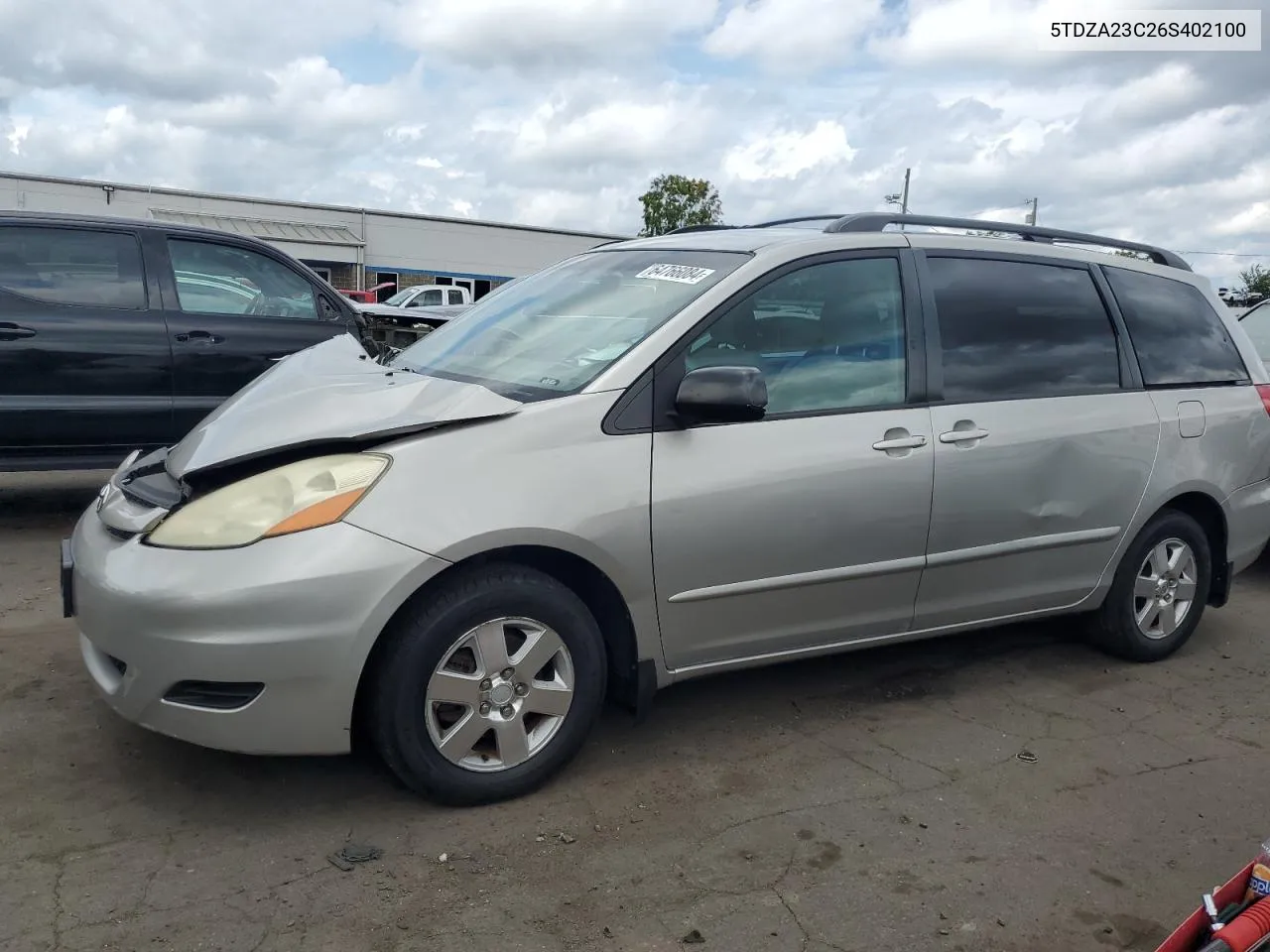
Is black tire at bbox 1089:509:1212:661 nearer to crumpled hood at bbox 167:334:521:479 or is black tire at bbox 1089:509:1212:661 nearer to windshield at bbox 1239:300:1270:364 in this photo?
crumpled hood at bbox 167:334:521:479

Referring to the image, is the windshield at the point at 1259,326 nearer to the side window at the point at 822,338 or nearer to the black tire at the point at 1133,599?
the black tire at the point at 1133,599

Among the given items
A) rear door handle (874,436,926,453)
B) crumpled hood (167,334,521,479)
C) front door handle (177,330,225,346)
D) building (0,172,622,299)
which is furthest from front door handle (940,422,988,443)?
building (0,172,622,299)

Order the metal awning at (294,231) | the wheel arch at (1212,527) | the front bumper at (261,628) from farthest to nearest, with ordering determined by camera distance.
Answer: the metal awning at (294,231) < the wheel arch at (1212,527) < the front bumper at (261,628)

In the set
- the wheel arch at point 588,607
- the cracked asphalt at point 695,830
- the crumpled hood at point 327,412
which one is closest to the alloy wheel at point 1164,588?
the cracked asphalt at point 695,830

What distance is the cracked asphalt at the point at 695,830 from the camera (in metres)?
2.48

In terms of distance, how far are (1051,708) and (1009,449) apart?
3.32 feet

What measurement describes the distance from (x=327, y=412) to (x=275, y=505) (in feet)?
1.27

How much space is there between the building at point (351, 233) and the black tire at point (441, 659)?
30845 millimetres

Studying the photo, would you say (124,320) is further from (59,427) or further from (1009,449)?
(1009,449)

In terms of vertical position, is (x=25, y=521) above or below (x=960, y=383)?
below

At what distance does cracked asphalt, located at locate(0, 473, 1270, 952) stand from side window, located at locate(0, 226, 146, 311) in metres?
2.45

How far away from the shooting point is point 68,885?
8.26 ft

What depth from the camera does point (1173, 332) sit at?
4.49 m

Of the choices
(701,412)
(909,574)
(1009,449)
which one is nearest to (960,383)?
(1009,449)
